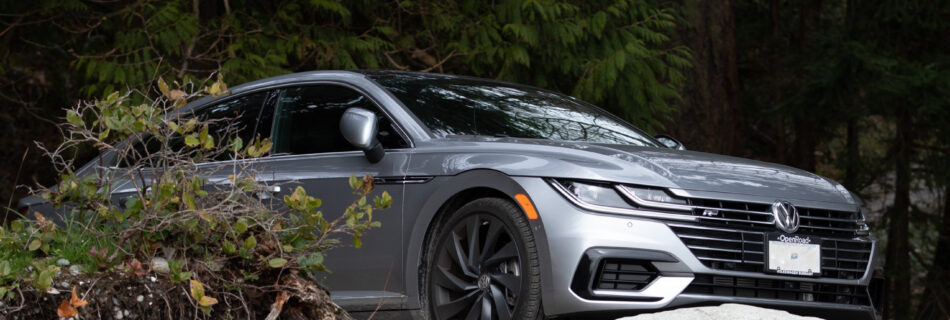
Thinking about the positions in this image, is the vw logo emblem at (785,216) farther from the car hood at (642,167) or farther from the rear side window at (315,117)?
the rear side window at (315,117)

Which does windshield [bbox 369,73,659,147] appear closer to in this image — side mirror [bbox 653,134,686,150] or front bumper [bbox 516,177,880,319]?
side mirror [bbox 653,134,686,150]

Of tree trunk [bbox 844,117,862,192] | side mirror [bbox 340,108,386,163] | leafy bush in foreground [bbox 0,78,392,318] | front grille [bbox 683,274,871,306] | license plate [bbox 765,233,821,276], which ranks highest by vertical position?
→ side mirror [bbox 340,108,386,163]

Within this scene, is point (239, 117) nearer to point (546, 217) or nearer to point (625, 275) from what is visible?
point (546, 217)

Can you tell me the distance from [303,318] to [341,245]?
114 centimetres

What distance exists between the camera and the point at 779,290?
4.78 metres

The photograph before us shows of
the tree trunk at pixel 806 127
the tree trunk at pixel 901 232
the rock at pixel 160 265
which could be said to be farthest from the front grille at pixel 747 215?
the tree trunk at pixel 806 127

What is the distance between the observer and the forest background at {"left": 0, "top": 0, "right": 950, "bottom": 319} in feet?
29.4

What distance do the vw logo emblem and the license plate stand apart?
0.03 meters

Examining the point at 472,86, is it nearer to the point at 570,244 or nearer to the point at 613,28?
the point at 570,244

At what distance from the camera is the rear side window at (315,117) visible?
19.0ft

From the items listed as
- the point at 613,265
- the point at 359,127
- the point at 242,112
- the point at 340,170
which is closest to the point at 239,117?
the point at 242,112

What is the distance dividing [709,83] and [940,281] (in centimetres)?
677

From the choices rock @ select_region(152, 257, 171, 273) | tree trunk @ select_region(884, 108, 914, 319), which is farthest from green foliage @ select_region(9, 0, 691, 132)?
tree trunk @ select_region(884, 108, 914, 319)

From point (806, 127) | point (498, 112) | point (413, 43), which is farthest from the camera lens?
point (806, 127)
